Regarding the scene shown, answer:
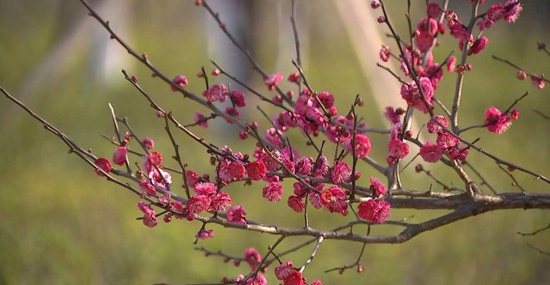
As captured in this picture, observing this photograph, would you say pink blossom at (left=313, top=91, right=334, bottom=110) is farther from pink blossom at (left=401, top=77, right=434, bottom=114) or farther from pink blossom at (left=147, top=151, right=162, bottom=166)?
pink blossom at (left=147, top=151, right=162, bottom=166)

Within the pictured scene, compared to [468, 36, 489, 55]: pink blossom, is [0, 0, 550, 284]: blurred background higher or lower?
higher

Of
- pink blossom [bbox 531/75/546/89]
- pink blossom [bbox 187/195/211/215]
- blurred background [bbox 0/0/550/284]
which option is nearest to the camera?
pink blossom [bbox 187/195/211/215]

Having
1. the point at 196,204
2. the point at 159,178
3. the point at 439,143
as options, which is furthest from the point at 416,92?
the point at 159,178

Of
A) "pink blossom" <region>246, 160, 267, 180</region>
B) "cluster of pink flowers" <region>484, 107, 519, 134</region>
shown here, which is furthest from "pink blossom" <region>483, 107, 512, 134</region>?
"pink blossom" <region>246, 160, 267, 180</region>

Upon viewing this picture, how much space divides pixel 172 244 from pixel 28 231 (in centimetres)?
77

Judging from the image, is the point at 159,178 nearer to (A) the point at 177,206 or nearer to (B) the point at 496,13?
(A) the point at 177,206

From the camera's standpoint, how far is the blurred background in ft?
13.0

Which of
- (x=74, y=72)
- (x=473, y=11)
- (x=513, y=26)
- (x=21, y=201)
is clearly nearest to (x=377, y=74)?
(x=21, y=201)

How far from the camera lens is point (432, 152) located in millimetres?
1771

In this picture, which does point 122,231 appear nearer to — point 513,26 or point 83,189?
point 83,189

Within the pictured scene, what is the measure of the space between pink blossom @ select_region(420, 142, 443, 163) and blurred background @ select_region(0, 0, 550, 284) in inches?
86.6

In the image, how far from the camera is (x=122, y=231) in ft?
14.6

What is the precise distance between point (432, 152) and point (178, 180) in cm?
421

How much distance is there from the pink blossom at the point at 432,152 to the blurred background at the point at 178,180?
2.20 meters
